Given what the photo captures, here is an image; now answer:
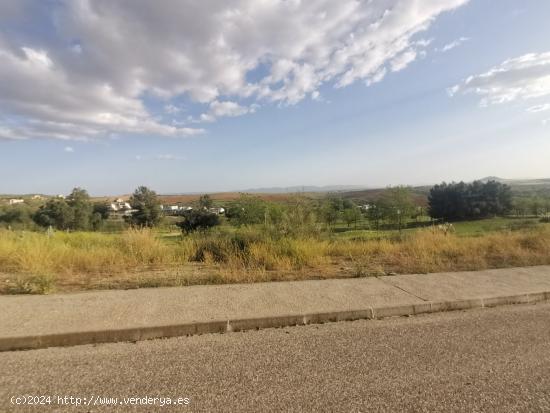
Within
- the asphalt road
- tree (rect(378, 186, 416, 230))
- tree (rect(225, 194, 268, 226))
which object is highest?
tree (rect(225, 194, 268, 226))

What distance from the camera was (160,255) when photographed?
26.6 ft

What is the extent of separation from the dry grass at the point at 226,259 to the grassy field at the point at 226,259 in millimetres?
19

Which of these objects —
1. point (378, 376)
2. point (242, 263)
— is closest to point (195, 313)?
point (378, 376)

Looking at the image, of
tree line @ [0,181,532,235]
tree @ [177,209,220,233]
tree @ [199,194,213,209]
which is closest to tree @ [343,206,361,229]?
tree line @ [0,181,532,235]

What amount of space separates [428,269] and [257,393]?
18.6 feet

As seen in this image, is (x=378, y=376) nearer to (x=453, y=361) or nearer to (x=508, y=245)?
(x=453, y=361)

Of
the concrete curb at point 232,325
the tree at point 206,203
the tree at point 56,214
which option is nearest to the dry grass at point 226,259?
the concrete curb at point 232,325

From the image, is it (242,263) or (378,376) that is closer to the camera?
(378,376)

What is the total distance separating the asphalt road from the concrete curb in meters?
0.12

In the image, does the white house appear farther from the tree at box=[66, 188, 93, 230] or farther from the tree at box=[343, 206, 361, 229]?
the tree at box=[343, 206, 361, 229]

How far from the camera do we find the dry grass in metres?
6.20

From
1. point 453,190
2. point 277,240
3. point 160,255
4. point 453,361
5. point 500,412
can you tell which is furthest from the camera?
point 453,190

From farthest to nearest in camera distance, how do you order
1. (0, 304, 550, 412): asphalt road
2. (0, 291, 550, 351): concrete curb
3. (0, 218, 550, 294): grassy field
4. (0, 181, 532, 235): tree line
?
(0, 181, 532, 235): tree line < (0, 218, 550, 294): grassy field < (0, 291, 550, 351): concrete curb < (0, 304, 550, 412): asphalt road

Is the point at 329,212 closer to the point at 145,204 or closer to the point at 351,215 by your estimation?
the point at 351,215
